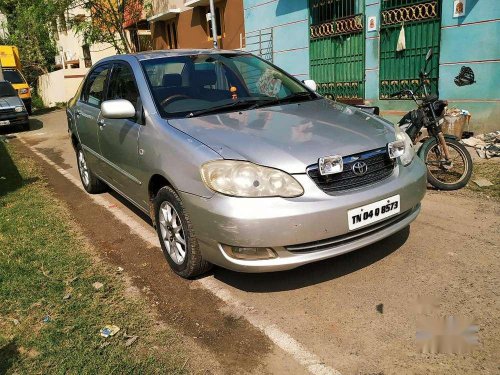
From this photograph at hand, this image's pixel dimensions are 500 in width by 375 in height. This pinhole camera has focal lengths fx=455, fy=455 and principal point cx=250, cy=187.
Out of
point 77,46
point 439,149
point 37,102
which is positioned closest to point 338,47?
point 439,149

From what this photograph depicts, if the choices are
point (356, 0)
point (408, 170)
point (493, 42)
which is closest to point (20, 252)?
point (408, 170)

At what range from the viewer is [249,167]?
2766mm

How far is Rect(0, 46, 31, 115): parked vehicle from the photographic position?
1827 centimetres

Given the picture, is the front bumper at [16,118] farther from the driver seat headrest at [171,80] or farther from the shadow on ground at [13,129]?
the driver seat headrest at [171,80]

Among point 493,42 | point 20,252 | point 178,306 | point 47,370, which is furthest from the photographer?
point 493,42

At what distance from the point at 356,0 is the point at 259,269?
772 cm

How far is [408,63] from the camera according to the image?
8.25 meters

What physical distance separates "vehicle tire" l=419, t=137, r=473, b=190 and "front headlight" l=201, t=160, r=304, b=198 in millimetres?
2854

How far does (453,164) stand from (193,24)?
42.4 ft

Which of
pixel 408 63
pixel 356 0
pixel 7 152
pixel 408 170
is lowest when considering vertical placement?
pixel 7 152

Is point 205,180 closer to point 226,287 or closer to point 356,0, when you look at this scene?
point 226,287

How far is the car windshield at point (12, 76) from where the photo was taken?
18.5m

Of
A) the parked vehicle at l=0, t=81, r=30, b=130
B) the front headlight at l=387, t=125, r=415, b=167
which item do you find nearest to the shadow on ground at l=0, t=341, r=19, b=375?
the front headlight at l=387, t=125, r=415, b=167

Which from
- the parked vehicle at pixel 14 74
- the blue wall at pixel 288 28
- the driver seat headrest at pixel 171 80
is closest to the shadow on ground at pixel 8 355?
Result: the driver seat headrest at pixel 171 80
